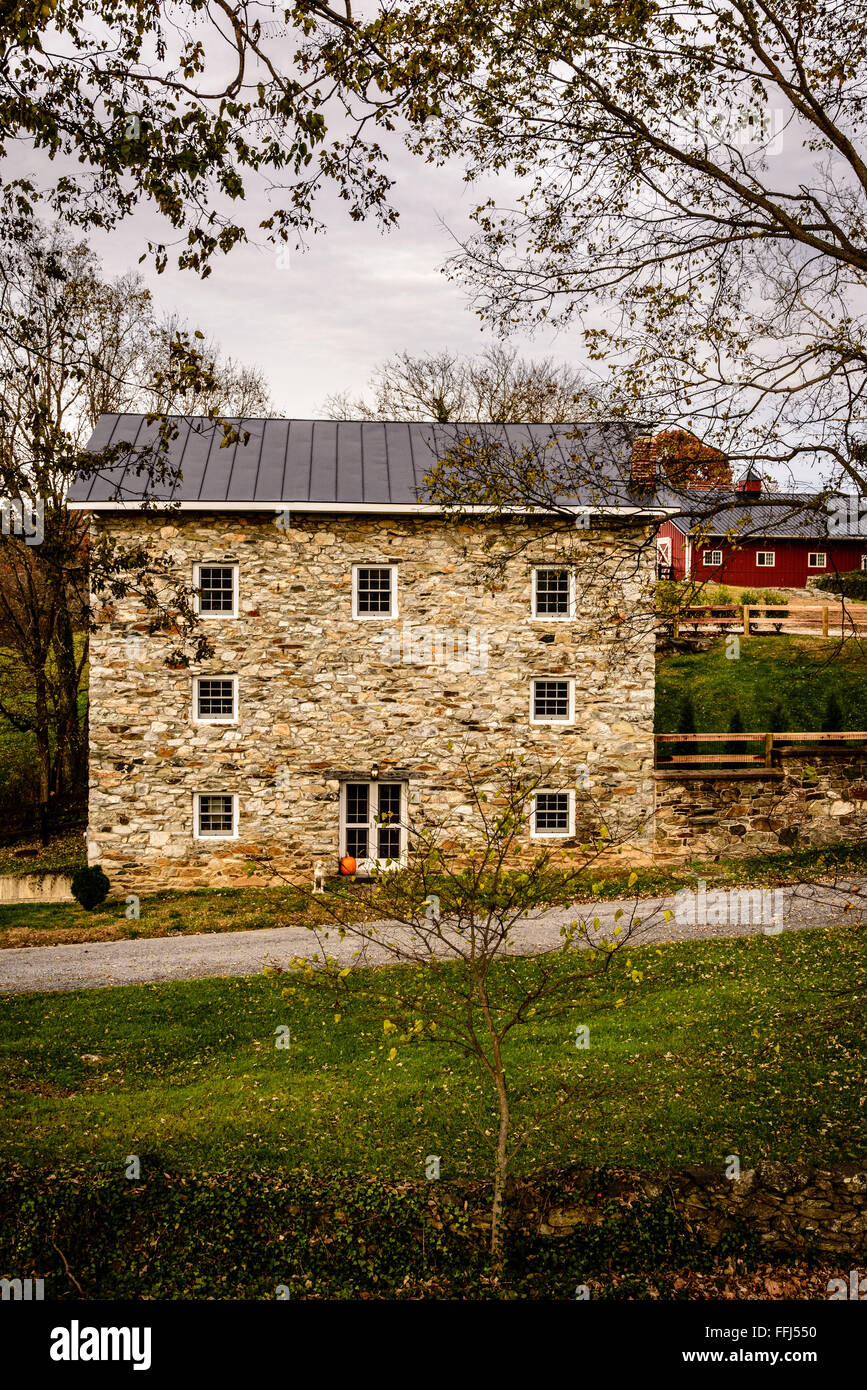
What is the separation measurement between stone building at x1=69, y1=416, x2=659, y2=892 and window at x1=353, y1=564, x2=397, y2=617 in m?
0.04

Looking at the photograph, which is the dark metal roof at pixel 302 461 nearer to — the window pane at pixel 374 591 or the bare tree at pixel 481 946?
the window pane at pixel 374 591

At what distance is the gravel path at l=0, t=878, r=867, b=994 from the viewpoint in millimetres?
13414

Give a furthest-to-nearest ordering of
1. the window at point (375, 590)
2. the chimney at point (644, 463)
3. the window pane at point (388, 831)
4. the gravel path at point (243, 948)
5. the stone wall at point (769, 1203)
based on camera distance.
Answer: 1. the window pane at point (388, 831)
2. the window at point (375, 590)
3. the gravel path at point (243, 948)
4. the chimney at point (644, 463)
5. the stone wall at point (769, 1203)

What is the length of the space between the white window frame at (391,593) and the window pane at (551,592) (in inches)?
117

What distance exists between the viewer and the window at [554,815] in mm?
18719

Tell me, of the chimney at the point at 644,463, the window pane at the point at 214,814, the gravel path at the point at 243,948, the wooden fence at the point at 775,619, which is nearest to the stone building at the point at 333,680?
the window pane at the point at 214,814

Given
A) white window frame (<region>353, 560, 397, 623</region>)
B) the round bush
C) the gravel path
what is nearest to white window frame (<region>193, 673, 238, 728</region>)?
white window frame (<region>353, 560, 397, 623</region>)

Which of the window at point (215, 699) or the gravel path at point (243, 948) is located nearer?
the gravel path at point (243, 948)

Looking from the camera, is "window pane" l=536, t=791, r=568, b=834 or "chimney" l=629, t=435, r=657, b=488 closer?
"chimney" l=629, t=435, r=657, b=488

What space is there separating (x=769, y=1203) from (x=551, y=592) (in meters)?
13.0

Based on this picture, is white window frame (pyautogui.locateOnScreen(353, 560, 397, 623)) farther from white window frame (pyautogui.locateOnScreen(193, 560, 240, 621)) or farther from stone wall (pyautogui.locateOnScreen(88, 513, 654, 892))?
white window frame (pyautogui.locateOnScreen(193, 560, 240, 621))

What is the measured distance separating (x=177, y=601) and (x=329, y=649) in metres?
9.93

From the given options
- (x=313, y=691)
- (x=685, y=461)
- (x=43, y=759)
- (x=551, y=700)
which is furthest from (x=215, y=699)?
(x=685, y=461)
